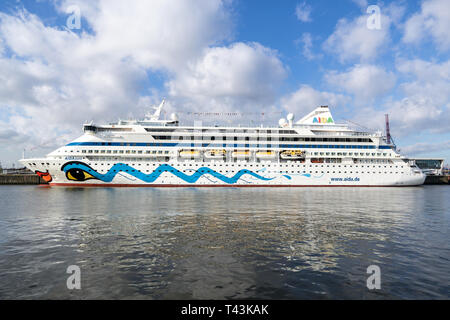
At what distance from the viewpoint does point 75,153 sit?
38.2 meters

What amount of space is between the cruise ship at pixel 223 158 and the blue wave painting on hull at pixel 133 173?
14 centimetres

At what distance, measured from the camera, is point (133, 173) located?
1494 inches

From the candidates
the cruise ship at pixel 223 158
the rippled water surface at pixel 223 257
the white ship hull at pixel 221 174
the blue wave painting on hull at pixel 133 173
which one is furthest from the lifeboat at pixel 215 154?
the rippled water surface at pixel 223 257

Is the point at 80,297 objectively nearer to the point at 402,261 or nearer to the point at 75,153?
the point at 402,261

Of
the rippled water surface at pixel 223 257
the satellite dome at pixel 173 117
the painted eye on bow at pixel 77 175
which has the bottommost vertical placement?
the rippled water surface at pixel 223 257

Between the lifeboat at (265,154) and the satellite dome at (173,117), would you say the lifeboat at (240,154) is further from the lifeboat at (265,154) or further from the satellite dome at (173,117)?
the satellite dome at (173,117)

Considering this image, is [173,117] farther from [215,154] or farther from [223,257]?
[223,257]

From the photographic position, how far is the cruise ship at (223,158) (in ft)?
124

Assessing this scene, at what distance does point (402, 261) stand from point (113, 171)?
37875mm

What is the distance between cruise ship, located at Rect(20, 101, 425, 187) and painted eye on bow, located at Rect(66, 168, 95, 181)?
0.47 feet

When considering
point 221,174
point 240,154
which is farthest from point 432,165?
point 221,174

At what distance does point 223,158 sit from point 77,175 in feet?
75.8

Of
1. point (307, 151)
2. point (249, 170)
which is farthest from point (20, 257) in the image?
point (307, 151)
